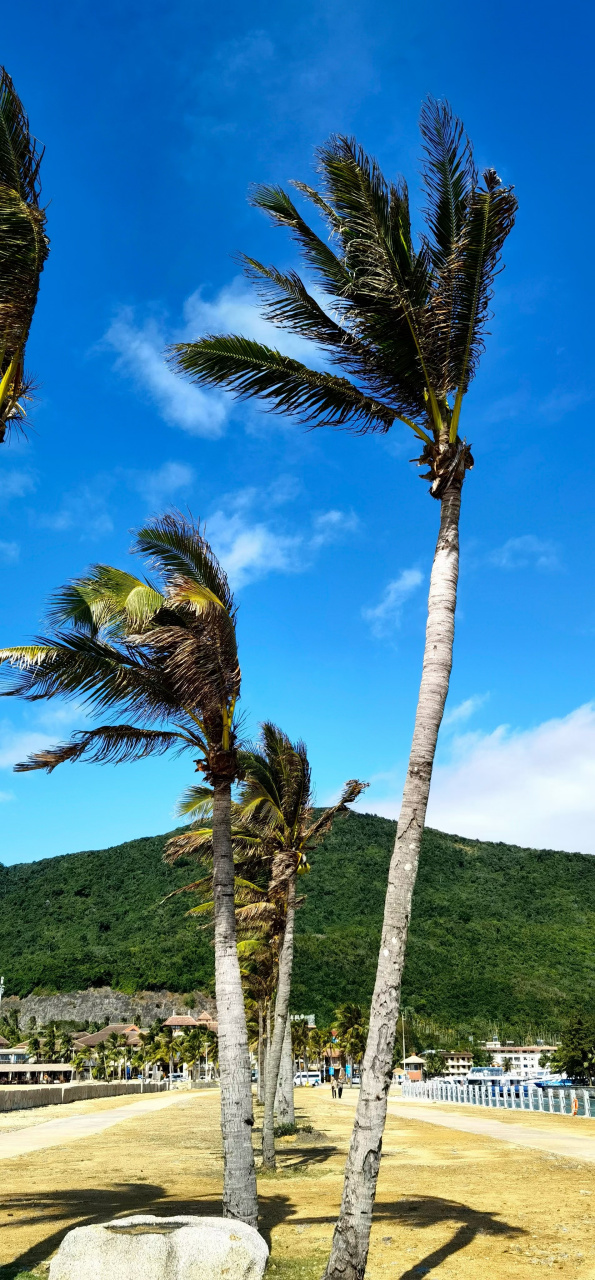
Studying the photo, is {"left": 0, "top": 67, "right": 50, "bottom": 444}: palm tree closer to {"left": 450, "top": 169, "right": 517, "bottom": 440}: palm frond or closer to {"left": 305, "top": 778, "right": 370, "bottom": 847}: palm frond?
{"left": 450, "top": 169, "right": 517, "bottom": 440}: palm frond

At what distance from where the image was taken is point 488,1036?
96.6m

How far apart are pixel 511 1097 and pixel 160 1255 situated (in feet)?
119

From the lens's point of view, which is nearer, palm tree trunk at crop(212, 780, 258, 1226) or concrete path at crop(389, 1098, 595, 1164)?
palm tree trunk at crop(212, 780, 258, 1226)

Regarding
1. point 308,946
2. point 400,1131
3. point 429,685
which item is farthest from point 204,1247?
point 308,946

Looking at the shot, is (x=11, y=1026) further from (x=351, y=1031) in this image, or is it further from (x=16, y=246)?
(x=16, y=246)

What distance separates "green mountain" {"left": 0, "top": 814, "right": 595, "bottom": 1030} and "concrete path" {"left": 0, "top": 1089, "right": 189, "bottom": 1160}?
5516 centimetres

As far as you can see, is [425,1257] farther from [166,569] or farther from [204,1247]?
[166,569]

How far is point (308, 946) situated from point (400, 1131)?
8343 centimetres

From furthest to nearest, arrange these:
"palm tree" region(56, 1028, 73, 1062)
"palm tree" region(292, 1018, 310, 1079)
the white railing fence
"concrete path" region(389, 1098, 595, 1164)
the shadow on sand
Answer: "palm tree" region(292, 1018, 310, 1079) → "palm tree" region(56, 1028, 73, 1062) → the white railing fence → "concrete path" region(389, 1098, 595, 1164) → the shadow on sand

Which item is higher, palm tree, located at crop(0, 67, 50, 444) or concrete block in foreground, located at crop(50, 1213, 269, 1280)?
palm tree, located at crop(0, 67, 50, 444)

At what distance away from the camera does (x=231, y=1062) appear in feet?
30.5

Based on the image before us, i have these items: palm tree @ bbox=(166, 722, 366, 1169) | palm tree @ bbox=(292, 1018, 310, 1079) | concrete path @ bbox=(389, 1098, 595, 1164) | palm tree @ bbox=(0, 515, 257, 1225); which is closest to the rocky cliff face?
palm tree @ bbox=(292, 1018, 310, 1079)

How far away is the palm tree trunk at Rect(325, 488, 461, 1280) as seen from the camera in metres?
6.74

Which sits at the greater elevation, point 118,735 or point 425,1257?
point 118,735
